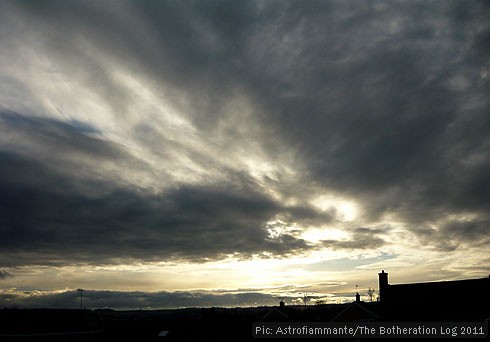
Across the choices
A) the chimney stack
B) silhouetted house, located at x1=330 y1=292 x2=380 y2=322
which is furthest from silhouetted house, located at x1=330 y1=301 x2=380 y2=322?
the chimney stack

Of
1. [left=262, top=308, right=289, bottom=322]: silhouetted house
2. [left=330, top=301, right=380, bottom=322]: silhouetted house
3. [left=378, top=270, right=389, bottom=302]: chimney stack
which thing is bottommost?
[left=262, top=308, right=289, bottom=322]: silhouetted house

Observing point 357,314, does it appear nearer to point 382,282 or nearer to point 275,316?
point 382,282

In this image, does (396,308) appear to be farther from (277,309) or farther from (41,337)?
(41,337)

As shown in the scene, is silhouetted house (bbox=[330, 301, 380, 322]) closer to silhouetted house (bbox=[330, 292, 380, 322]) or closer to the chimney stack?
silhouetted house (bbox=[330, 292, 380, 322])

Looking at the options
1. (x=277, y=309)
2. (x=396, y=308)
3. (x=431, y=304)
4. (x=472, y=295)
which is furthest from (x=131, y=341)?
(x=472, y=295)

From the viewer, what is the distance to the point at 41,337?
213ft

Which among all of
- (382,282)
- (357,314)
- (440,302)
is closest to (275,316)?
(357,314)

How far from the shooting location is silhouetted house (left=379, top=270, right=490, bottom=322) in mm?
48781

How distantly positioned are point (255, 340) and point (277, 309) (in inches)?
297

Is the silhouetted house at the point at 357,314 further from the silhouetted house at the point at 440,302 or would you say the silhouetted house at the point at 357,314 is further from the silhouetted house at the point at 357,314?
the silhouetted house at the point at 440,302

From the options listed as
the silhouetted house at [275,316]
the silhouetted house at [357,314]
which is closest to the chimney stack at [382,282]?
the silhouetted house at [357,314]

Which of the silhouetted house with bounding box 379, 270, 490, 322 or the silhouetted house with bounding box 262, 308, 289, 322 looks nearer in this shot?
the silhouetted house with bounding box 379, 270, 490, 322

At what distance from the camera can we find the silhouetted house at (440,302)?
48781 millimetres

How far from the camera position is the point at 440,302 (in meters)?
52.1
